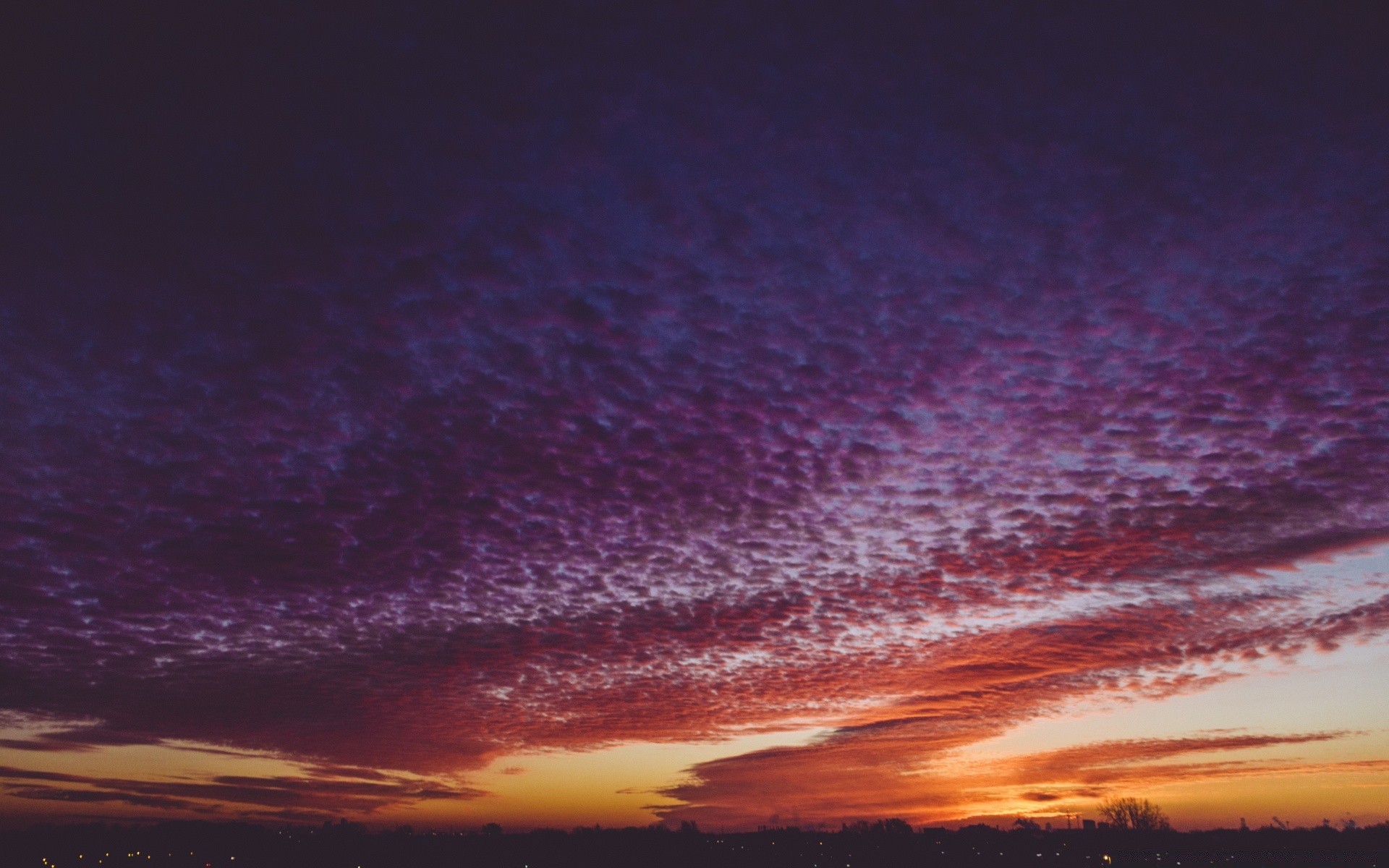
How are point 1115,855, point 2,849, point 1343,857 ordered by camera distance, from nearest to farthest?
point 1343,857 → point 1115,855 → point 2,849

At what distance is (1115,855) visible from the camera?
520ft

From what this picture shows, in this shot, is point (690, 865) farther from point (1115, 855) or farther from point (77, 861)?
point (77, 861)

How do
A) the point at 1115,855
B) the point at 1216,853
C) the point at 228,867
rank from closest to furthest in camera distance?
the point at 1216,853 < the point at 1115,855 < the point at 228,867

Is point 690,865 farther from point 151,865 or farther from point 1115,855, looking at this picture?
point 151,865

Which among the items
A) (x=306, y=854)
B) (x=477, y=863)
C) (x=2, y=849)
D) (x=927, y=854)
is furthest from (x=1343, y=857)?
(x=2, y=849)

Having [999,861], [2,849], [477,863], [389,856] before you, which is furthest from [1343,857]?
[2,849]

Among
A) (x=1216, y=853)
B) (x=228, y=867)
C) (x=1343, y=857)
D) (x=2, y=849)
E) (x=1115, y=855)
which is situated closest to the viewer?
(x=1343, y=857)

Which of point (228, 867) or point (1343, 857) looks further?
point (228, 867)

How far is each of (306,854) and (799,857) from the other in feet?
383

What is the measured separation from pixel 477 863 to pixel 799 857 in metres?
75.5

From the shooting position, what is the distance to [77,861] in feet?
600

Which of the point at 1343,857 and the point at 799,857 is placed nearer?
the point at 1343,857

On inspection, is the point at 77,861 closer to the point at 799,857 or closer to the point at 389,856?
the point at 389,856

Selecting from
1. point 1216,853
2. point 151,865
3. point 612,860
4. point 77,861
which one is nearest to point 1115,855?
point 1216,853
